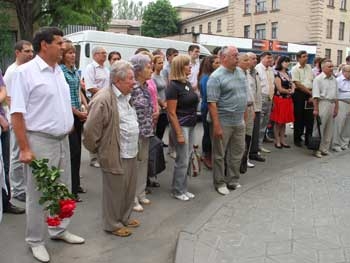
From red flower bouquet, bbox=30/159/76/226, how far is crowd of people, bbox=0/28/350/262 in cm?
12

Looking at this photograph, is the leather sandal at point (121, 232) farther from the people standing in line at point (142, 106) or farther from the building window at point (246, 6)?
the building window at point (246, 6)

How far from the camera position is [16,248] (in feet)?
13.7

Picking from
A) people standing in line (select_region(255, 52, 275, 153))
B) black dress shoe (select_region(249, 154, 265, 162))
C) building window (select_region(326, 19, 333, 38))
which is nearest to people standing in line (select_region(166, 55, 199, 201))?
black dress shoe (select_region(249, 154, 265, 162))

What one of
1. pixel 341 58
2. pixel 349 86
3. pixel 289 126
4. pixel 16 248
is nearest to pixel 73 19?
pixel 289 126

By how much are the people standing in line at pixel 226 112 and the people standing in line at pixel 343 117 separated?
3.56 m

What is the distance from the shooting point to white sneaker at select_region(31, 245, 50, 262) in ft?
12.7

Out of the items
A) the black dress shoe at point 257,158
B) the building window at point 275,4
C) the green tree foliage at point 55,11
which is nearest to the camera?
the black dress shoe at point 257,158

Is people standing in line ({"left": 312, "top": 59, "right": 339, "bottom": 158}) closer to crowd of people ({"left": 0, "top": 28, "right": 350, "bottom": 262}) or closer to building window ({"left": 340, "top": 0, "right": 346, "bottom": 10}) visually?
crowd of people ({"left": 0, "top": 28, "right": 350, "bottom": 262})

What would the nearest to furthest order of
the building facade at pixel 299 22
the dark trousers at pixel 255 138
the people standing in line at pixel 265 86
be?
the dark trousers at pixel 255 138 < the people standing in line at pixel 265 86 < the building facade at pixel 299 22

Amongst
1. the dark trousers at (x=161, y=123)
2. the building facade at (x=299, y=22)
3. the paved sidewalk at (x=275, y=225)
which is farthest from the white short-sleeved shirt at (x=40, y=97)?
the building facade at (x=299, y=22)

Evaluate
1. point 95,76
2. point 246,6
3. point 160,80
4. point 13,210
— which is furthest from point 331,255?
point 246,6

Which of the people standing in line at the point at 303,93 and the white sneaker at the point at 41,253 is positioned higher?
the people standing in line at the point at 303,93

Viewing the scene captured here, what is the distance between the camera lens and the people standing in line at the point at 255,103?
728 centimetres

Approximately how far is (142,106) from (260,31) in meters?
52.4
